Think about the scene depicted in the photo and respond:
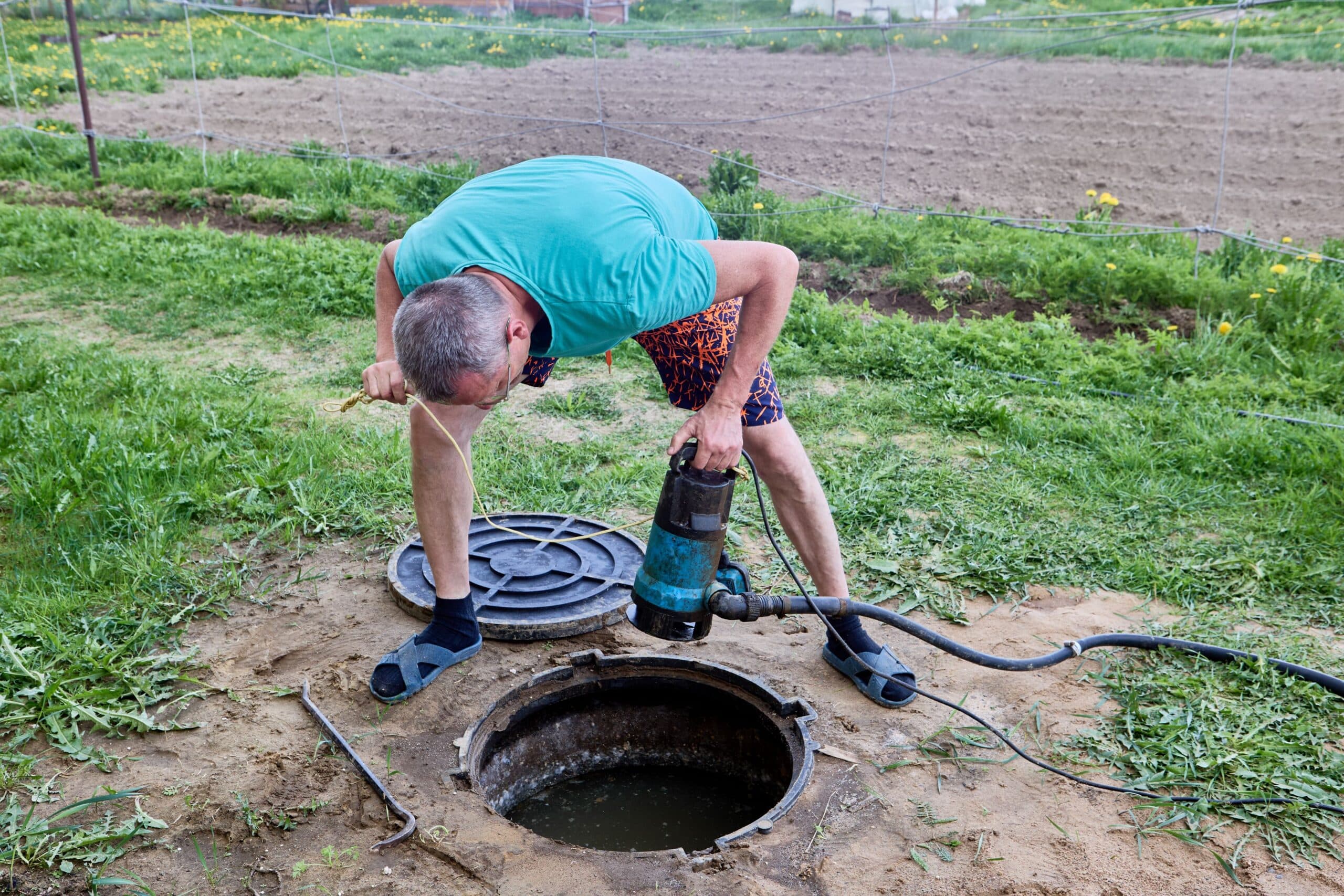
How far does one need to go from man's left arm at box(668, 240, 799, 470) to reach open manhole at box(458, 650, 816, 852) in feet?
2.52

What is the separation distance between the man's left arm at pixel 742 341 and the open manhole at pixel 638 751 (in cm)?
77

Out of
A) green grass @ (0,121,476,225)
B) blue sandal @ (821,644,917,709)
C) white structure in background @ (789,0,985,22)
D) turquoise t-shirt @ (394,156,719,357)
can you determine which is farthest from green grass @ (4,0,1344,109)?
blue sandal @ (821,644,917,709)

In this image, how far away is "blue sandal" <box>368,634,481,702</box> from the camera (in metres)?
2.64

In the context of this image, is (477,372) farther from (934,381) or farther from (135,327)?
(135,327)

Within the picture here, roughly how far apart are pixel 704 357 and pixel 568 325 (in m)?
0.51

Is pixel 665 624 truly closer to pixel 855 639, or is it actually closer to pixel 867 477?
pixel 855 639

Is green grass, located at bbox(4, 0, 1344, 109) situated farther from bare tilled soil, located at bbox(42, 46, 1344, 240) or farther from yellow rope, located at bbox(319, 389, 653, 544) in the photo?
yellow rope, located at bbox(319, 389, 653, 544)

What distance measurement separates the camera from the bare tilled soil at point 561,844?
2.09 metres

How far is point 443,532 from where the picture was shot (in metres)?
2.68

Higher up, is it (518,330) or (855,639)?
(518,330)

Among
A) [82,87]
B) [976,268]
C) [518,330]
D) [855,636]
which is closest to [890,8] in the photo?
[976,268]

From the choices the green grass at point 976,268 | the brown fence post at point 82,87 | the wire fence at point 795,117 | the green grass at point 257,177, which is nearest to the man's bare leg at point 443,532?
the green grass at point 976,268

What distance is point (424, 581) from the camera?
3125 millimetres

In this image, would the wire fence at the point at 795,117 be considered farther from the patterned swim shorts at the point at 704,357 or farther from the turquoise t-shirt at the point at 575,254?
the turquoise t-shirt at the point at 575,254
